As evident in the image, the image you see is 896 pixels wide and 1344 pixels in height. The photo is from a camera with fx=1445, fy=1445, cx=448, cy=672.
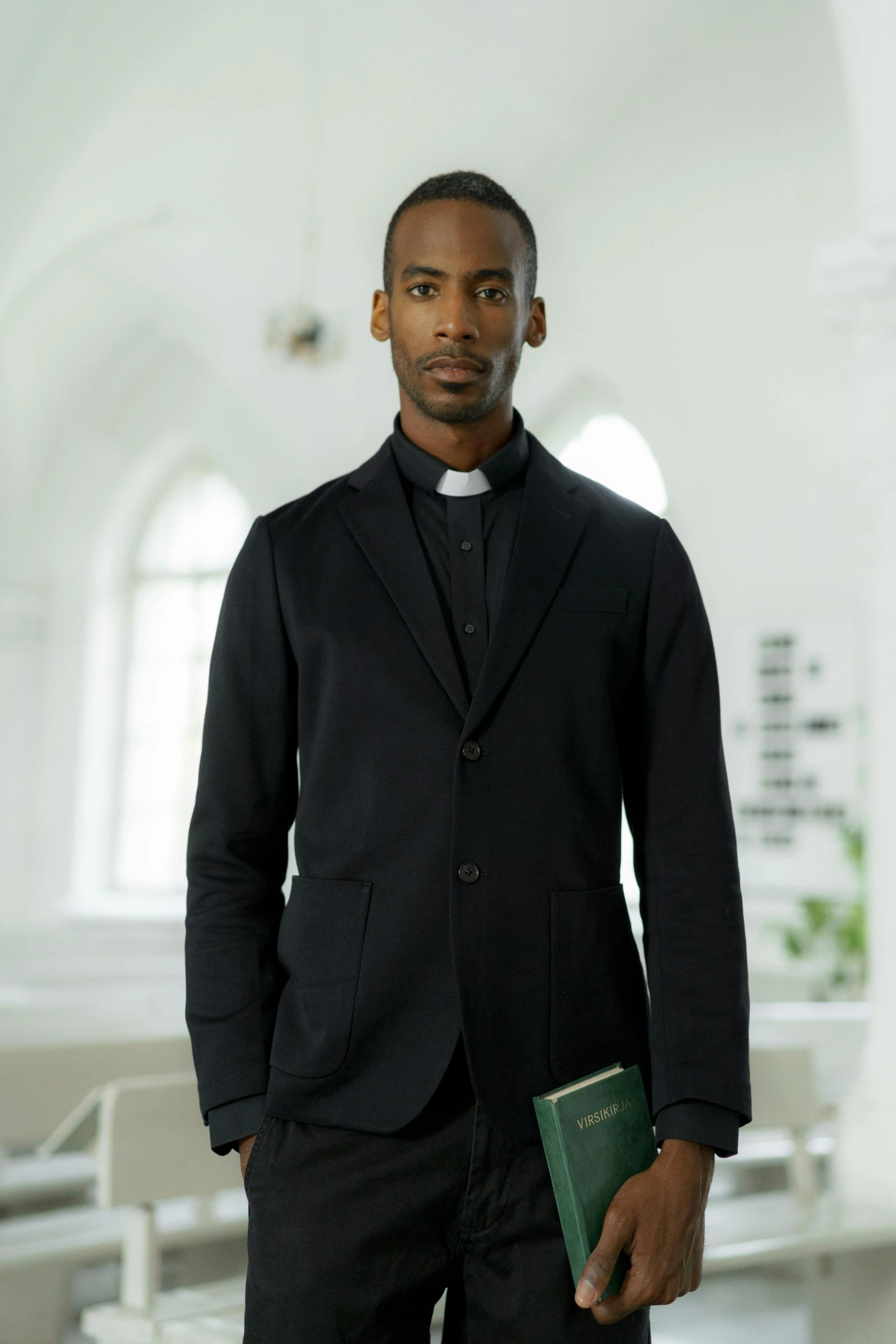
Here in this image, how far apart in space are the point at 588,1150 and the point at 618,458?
29.0 feet

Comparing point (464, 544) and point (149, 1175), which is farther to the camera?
point (149, 1175)

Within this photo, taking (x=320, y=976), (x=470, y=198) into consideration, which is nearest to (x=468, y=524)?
(x=470, y=198)

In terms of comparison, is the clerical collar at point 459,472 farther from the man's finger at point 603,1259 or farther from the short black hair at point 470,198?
the man's finger at point 603,1259

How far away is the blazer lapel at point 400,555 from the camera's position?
151 cm

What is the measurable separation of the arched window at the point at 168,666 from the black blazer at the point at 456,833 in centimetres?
1059

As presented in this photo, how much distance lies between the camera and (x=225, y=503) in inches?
478

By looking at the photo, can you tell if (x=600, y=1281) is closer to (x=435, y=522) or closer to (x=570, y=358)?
(x=435, y=522)

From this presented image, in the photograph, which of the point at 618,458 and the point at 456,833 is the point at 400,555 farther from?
the point at 618,458

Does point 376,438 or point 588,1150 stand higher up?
point 376,438

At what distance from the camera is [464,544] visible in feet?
5.33

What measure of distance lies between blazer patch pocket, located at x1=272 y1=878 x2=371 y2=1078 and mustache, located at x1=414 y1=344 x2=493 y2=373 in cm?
56

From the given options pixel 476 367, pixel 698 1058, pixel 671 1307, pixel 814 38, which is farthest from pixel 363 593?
pixel 814 38

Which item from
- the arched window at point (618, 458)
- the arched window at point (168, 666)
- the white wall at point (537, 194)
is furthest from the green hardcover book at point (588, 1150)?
the arched window at point (168, 666)

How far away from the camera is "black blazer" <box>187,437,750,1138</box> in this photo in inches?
57.1
